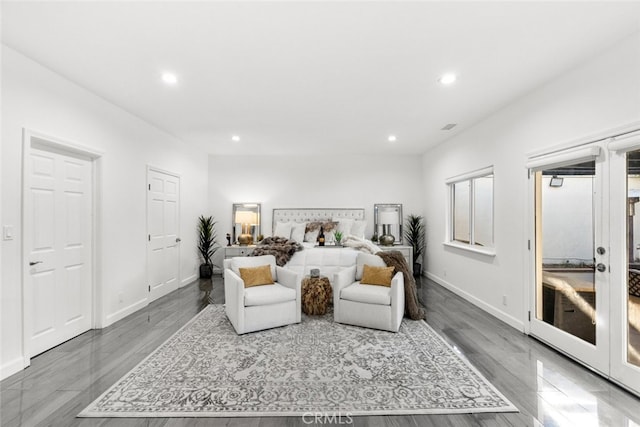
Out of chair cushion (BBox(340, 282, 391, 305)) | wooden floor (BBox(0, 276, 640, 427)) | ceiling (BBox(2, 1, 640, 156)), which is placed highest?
ceiling (BBox(2, 1, 640, 156))

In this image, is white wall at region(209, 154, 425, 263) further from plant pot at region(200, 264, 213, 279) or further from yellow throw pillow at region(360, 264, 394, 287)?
yellow throw pillow at region(360, 264, 394, 287)

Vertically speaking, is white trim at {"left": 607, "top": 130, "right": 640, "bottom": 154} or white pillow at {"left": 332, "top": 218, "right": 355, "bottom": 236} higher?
white trim at {"left": 607, "top": 130, "right": 640, "bottom": 154}

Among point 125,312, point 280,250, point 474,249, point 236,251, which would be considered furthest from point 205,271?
point 474,249

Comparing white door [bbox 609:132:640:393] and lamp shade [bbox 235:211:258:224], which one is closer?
white door [bbox 609:132:640:393]

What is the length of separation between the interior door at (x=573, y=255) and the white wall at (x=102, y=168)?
16.0ft

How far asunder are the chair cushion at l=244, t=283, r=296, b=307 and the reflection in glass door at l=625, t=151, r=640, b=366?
2985 mm

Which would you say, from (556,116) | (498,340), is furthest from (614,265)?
(556,116)

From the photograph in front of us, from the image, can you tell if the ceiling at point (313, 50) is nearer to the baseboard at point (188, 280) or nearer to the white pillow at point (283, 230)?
the white pillow at point (283, 230)

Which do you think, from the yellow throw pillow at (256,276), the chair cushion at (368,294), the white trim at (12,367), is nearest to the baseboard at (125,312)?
the white trim at (12,367)

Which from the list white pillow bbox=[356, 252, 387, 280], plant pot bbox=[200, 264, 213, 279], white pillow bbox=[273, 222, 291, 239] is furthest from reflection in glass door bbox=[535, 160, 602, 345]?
plant pot bbox=[200, 264, 213, 279]

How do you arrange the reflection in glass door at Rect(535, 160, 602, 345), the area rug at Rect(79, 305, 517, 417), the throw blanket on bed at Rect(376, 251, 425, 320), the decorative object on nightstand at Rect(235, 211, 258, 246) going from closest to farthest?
the area rug at Rect(79, 305, 517, 417), the reflection in glass door at Rect(535, 160, 602, 345), the throw blanket on bed at Rect(376, 251, 425, 320), the decorative object on nightstand at Rect(235, 211, 258, 246)

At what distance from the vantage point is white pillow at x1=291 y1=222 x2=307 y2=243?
6414mm

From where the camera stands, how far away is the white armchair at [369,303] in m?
3.38

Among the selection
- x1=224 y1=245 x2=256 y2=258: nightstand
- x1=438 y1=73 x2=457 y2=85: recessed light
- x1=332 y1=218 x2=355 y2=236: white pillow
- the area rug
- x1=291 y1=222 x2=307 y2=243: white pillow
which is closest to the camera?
the area rug
